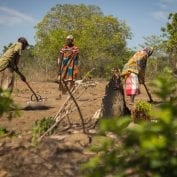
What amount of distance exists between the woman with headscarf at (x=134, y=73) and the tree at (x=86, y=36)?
14277 mm

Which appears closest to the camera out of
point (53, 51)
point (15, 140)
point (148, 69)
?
point (15, 140)

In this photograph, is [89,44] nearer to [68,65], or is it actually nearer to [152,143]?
[68,65]

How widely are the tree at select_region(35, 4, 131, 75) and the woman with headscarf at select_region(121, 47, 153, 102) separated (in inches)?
562

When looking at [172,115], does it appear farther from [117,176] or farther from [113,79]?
[113,79]

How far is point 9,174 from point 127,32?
28.1 meters

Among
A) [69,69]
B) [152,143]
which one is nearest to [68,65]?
[69,69]

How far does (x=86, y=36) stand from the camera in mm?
26219

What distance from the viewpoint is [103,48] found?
93.6 ft

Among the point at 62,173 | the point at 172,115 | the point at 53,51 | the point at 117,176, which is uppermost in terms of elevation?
the point at 53,51

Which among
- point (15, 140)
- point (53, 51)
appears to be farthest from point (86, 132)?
point (53, 51)

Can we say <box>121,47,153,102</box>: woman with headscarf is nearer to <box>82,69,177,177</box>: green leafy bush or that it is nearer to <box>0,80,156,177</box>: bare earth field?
<box>0,80,156,177</box>: bare earth field

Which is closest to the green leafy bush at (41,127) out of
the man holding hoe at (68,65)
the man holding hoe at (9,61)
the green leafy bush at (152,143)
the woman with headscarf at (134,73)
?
the green leafy bush at (152,143)

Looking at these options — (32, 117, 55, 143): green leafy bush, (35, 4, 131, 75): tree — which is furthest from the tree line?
(32, 117, 55, 143): green leafy bush

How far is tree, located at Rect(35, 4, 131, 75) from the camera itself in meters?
25.9
